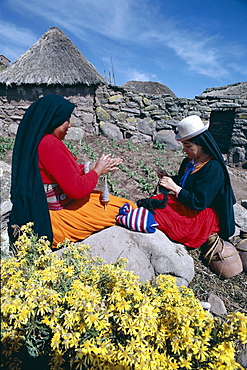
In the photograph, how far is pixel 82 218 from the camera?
2072 mm

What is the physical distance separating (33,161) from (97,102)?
6.02m

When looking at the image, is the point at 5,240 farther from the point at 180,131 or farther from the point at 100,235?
the point at 180,131

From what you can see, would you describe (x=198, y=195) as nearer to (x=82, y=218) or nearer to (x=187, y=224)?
(x=187, y=224)

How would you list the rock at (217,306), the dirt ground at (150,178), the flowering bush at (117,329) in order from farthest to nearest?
1. the dirt ground at (150,178)
2. the rock at (217,306)
3. the flowering bush at (117,329)

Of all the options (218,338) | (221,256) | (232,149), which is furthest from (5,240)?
(232,149)

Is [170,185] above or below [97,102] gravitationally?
below

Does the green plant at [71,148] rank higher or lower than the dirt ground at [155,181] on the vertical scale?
higher

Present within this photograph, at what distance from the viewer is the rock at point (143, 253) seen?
80.0 inches

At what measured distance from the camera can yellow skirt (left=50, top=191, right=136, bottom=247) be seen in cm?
202

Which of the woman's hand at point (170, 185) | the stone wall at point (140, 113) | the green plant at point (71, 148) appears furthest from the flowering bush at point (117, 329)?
the stone wall at point (140, 113)

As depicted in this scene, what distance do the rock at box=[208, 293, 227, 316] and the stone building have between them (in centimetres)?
576

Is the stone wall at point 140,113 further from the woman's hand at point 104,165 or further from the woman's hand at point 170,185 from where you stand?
the woman's hand at point 104,165

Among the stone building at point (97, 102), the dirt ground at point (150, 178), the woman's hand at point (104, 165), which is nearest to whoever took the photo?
the woman's hand at point (104, 165)

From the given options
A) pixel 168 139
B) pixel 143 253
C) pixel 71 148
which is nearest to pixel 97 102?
pixel 71 148
